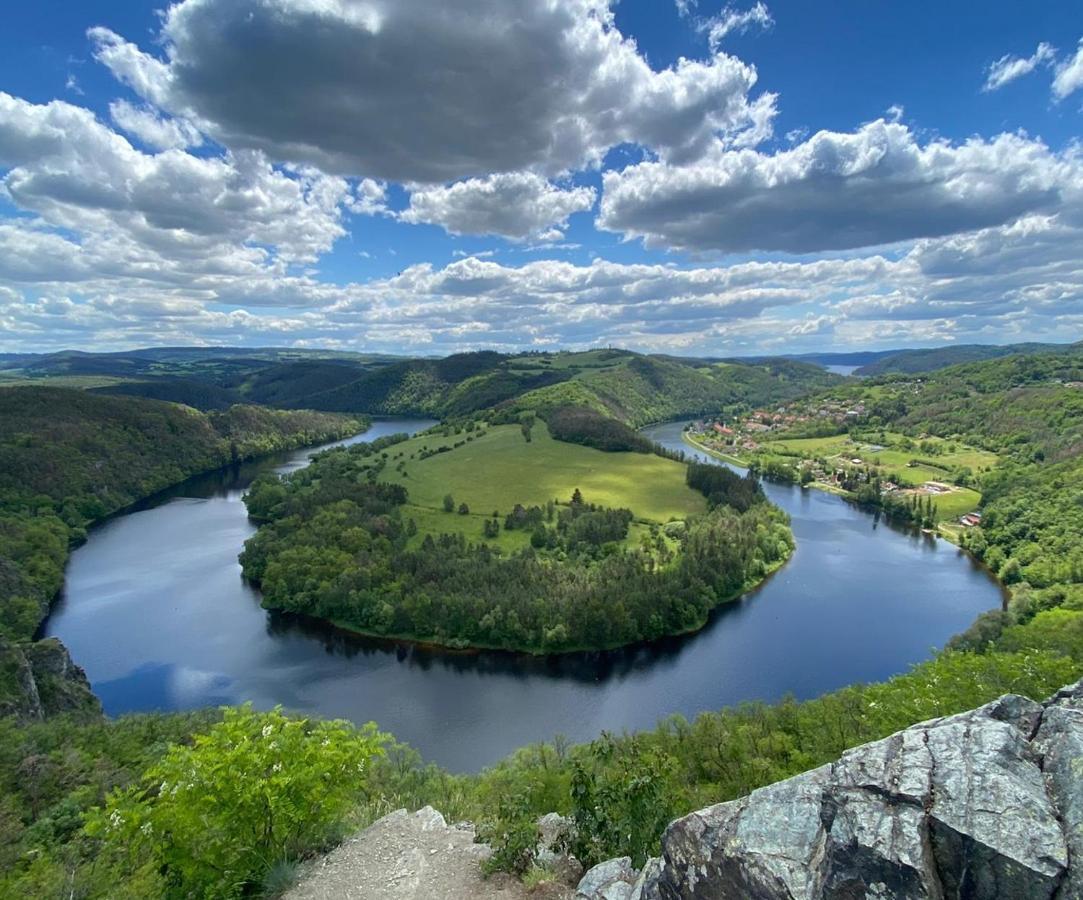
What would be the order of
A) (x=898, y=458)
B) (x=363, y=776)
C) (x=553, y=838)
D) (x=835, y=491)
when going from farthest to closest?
(x=898, y=458) < (x=835, y=491) < (x=363, y=776) < (x=553, y=838)

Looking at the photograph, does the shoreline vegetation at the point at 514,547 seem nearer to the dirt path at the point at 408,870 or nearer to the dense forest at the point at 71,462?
the dense forest at the point at 71,462

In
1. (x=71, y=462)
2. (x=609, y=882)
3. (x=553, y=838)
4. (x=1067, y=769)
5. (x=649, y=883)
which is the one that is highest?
(x=1067, y=769)

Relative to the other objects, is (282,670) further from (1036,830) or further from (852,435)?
(852,435)

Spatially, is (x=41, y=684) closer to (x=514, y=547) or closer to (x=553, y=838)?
(x=553, y=838)

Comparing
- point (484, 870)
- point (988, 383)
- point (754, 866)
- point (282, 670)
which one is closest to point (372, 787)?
point (484, 870)

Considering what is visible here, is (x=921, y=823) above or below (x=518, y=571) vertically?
above

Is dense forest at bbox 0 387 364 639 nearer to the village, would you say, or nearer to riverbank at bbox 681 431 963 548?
riverbank at bbox 681 431 963 548

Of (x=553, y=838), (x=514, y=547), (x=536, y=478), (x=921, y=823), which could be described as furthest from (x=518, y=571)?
(x=921, y=823)
